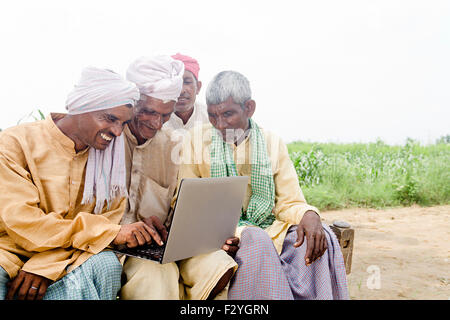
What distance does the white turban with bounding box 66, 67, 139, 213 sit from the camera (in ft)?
7.13

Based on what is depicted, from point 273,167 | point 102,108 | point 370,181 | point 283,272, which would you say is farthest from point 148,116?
point 370,181

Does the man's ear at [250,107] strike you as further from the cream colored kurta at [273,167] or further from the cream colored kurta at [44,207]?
the cream colored kurta at [44,207]

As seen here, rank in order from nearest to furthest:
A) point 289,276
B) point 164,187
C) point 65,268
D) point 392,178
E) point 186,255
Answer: point 65,268
point 186,255
point 289,276
point 164,187
point 392,178

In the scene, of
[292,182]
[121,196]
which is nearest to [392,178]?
[292,182]

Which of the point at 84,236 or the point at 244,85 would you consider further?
the point at 244,85

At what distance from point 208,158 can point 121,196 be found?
63cm

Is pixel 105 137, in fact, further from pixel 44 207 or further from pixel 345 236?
pixel 345 236

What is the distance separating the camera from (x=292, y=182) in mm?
2783

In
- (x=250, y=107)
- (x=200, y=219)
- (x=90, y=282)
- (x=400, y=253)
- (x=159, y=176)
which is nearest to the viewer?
(x=90, y=282)

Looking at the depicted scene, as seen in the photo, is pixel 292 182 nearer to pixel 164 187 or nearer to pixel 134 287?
pixel 164 187

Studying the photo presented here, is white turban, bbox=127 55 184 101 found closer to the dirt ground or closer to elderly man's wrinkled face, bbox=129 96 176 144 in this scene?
elderly man's wrinkled face, bbox=129 96 176 144

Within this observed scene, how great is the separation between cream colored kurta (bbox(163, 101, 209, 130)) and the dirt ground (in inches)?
83.5

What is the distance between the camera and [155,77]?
8.23 ft

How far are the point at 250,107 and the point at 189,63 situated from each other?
0.76m
